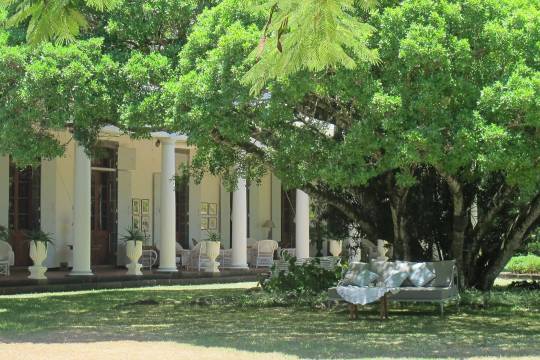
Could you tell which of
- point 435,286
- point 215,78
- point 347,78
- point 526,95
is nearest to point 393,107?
point 347,78

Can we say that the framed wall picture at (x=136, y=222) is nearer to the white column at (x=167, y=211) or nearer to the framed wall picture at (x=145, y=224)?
the framed wall picture at (x=145, y=224)

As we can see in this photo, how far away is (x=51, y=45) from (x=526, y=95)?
258 inches

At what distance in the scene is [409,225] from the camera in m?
15.1

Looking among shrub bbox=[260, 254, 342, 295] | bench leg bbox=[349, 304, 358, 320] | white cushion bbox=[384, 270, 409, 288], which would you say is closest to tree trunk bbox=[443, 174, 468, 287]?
white cushion bbox=[384, 270, 409, 288]

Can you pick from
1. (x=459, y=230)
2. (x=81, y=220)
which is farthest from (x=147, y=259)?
(x=459, y=230)

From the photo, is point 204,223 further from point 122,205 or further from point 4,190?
point 4,190

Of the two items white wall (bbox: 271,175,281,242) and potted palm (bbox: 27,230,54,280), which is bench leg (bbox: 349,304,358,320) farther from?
white wall (bbox: 271,175,281,242)

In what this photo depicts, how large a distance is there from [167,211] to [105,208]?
9.23 feet

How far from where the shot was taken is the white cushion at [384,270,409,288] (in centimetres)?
1297

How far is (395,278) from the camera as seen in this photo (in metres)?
13.0

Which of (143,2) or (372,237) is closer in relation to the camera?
(143,2)

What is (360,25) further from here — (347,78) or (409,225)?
(409,225)

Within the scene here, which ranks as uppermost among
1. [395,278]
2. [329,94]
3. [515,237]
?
[329,94]

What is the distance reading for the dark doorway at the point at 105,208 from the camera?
73.6 feet
